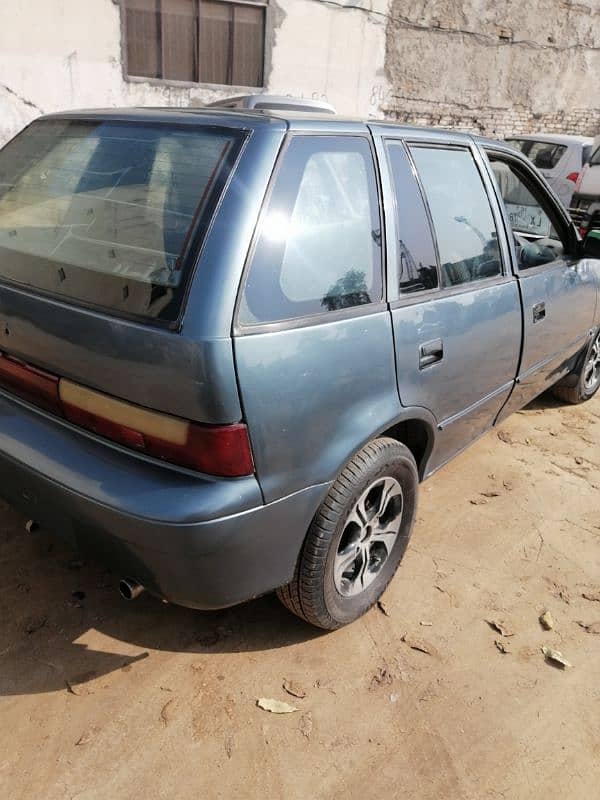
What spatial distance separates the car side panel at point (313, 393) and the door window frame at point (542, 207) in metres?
1.16

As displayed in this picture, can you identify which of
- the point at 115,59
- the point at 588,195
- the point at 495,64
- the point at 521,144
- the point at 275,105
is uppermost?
the point at 495,64

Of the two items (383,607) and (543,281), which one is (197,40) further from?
(383,607)

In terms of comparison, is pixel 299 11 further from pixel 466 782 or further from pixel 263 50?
pixel 466 782

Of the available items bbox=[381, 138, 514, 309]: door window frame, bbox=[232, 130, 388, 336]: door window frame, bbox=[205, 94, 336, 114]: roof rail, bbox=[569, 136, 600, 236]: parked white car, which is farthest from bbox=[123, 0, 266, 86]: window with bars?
bbox=[232, 130, 388, 336]: door window frame

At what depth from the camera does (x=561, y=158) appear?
9.62 m

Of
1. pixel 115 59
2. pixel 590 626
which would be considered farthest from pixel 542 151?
pixel 590 626

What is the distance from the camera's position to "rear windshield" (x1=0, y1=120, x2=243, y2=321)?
5.97ft

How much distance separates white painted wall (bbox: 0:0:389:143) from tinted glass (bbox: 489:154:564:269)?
674 centimetres

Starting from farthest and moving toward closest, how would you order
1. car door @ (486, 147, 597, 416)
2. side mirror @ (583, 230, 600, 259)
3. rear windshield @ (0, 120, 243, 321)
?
1. side mirror @ (583, 230, 600, 259)
2. car door @ (486, 147, 597, 416)
3. rear windshield @ (0, 120, 243, 321)

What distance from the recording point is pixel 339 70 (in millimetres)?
10406

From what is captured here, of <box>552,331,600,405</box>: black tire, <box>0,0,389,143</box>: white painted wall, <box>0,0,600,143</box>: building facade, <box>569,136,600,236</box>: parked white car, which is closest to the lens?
<box>552,331,600,405</box>: black tire

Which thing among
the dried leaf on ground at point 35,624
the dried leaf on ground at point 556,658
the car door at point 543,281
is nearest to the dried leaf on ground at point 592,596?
the dried leaf on ground at point 556,658

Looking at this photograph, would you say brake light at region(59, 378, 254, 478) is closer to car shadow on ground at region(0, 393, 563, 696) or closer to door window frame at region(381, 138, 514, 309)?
car shadow on ground at region(0, 393, 563, 696)

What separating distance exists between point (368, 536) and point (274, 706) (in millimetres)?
677
